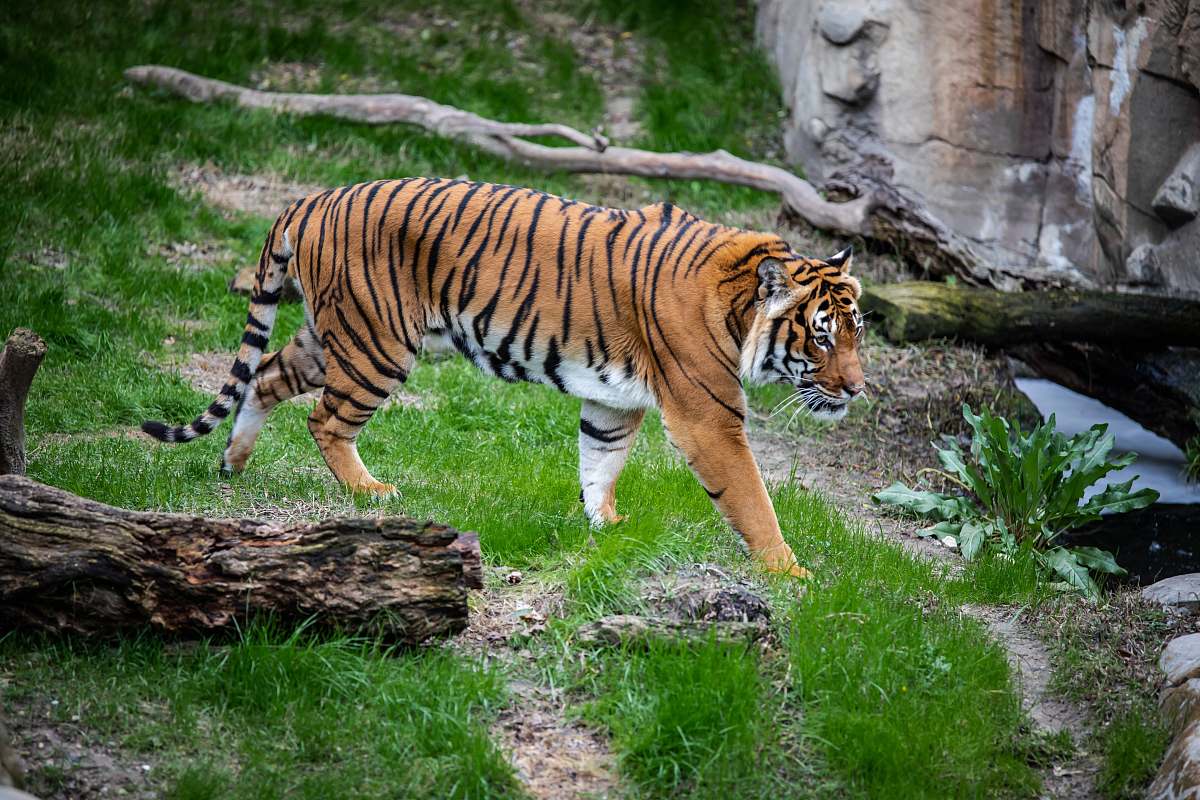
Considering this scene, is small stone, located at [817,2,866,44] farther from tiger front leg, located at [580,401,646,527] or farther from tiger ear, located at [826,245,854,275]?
tiger front leg, located at [580,401,646,527]

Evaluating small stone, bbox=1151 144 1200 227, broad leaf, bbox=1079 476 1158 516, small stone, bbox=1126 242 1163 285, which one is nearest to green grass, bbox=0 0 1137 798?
broad leaf, bbox=1079 476 1158 516

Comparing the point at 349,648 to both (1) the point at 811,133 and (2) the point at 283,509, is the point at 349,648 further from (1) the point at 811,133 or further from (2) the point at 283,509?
(1) the point at 811,133

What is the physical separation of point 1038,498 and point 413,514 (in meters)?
3.43

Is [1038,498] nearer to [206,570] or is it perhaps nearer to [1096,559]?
[1096,559]

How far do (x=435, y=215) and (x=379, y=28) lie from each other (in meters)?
8.15

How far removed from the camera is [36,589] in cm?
419

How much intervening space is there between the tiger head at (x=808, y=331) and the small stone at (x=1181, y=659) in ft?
5.48

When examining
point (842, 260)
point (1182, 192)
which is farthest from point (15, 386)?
point (1182, 192)

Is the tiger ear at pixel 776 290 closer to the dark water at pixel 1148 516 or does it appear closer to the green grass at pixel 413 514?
the green grass at pixel 413 514

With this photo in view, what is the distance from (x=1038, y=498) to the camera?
6699 mm

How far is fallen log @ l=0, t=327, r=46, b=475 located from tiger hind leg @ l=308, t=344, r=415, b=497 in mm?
1275

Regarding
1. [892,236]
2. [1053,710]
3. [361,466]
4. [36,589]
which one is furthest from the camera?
[892,236]

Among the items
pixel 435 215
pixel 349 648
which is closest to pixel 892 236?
pixel 435 215

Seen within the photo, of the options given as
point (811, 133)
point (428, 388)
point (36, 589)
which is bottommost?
point (428, 388)
